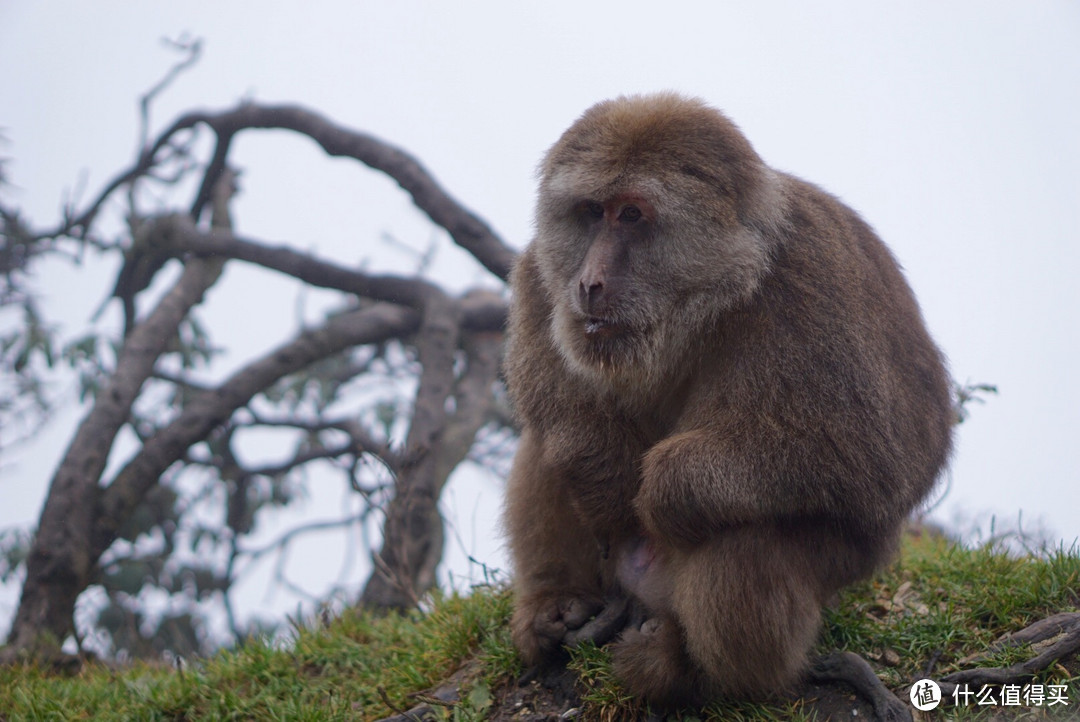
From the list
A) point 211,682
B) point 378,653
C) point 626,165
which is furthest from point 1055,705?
point 211,682

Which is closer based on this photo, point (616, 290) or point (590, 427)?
point (616, 290)

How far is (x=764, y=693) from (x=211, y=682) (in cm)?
250

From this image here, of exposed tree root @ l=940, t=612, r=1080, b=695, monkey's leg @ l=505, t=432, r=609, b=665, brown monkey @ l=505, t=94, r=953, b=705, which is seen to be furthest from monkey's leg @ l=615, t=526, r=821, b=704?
exposed tree root @ l=940, t=612, r=1080, b=695

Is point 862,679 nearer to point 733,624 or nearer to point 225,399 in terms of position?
point 733,624

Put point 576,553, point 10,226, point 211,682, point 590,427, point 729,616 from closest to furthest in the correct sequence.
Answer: point 729,616 → point 590,427 → point 576,553 → point 211,682 → point 10,226

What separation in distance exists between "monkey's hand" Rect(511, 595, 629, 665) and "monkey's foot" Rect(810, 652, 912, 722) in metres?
0.75

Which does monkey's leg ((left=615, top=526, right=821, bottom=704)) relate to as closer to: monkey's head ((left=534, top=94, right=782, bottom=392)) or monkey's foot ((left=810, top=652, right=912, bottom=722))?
monkey's foot ((left=810, top=652, right=912, bottom=722))

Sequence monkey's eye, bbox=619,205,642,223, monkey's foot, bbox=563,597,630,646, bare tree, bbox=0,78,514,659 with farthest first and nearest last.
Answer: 1. bare tree, bbox=0,78,514,659
2. monkey's foot, bbox=563,597,630,646
3. monkey's eye, bbox=619,205,642,223

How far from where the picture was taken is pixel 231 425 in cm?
782

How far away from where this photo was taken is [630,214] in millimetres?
3404

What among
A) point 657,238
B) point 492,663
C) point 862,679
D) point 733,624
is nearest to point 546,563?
point 492,663

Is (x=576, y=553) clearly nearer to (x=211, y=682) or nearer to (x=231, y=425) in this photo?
(x=211, y=682)

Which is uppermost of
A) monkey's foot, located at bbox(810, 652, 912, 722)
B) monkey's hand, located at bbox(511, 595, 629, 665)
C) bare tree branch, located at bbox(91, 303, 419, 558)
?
monkey's foot, located at bbox(810, 652, 912, 722)

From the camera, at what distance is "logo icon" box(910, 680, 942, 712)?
335 centimetres
